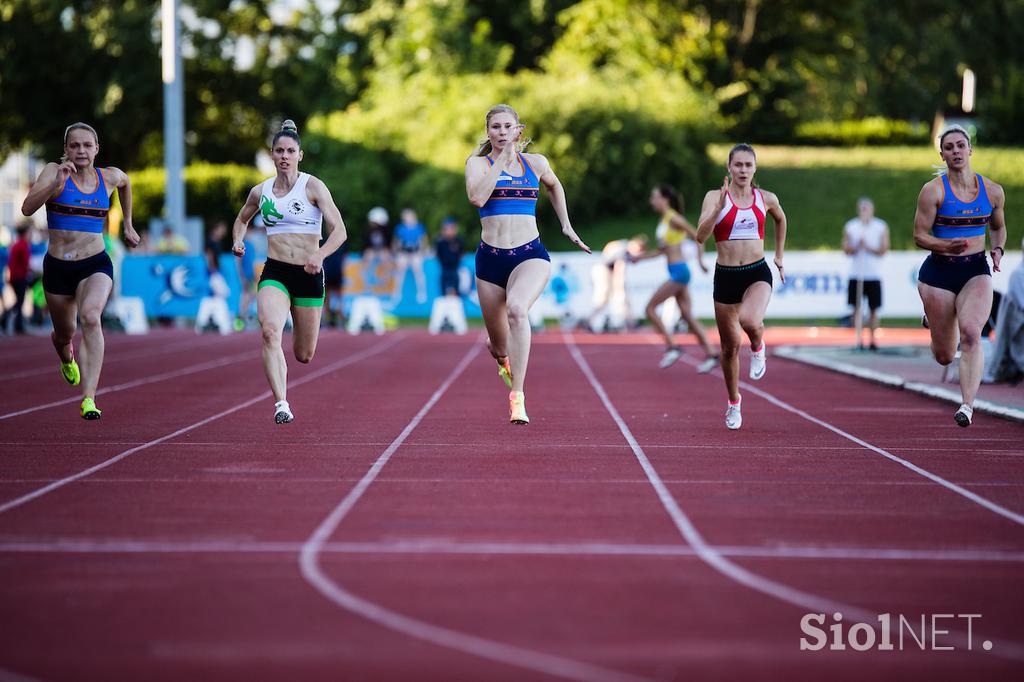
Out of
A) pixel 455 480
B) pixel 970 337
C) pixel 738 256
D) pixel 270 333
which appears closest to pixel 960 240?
pixel 970 337

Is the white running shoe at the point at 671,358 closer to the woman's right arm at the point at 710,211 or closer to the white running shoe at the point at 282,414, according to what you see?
the woman's right arm at the point at 710,211

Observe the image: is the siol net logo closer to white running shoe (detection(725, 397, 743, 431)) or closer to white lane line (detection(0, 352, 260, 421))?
white running shoe (detection(725, 397, 743, 431))

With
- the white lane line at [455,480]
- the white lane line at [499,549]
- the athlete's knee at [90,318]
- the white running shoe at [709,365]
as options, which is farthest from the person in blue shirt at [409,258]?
the white lane line at [499,549]

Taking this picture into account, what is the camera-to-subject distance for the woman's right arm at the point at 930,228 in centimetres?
1037

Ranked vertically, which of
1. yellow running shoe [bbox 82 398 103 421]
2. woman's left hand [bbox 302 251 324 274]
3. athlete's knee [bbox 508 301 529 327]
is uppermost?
woman's left hand [bbox 302 251 324 274]

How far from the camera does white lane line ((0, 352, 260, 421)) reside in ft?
40.4

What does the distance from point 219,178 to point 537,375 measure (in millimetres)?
34340

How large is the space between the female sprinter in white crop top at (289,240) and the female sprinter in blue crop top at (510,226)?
1.07m

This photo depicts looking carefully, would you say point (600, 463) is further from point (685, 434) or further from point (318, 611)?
point (318, 611)

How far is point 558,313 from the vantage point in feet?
95.7

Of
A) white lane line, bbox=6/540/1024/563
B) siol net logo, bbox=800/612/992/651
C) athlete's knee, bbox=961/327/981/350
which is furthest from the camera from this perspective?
athlete's knee, bbox=961/327/981/350

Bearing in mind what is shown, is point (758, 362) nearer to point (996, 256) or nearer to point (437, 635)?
point (996, 256)

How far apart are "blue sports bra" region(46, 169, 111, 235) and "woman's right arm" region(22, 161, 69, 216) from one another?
4.6 inches

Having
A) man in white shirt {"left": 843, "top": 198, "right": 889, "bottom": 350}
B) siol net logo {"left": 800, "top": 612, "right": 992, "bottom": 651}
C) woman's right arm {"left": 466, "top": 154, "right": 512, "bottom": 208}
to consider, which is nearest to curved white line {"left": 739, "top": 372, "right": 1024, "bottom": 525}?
siol net logo {"left": 800, "top": 612, "right": 992, "bottom": 651}
